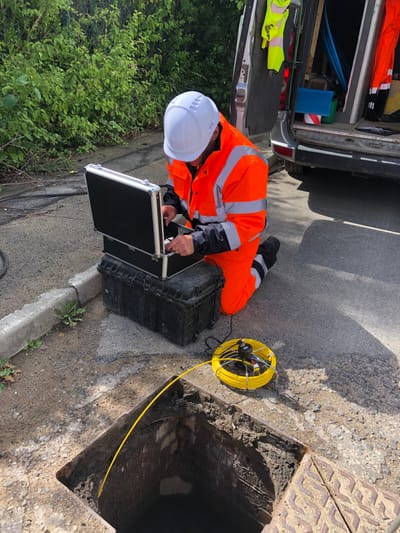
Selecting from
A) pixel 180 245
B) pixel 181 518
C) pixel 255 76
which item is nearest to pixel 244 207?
pixel 180 245

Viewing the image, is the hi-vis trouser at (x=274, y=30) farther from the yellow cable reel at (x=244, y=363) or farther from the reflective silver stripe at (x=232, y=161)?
the yellow cable reel at (x=244, y=363)

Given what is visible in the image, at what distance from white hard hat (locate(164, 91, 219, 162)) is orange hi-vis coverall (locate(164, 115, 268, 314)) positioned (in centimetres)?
17

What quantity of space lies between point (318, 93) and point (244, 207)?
3.34 meters

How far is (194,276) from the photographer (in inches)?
112

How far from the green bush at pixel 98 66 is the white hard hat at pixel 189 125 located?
8.09ft

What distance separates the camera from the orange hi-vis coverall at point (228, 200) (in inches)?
108

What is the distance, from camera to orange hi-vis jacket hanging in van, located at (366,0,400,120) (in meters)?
5.38

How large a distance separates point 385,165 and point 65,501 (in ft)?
13.4

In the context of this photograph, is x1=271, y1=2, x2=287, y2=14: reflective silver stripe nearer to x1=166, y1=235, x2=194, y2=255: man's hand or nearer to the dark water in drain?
x1=166, y1=235, x2=194, y2=255: man's hand

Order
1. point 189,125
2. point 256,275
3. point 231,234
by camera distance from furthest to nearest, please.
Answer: point 256,275, point 231,234, point 189,125

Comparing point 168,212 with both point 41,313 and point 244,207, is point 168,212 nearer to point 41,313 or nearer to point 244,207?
point 244,207

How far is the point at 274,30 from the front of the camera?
4223mm

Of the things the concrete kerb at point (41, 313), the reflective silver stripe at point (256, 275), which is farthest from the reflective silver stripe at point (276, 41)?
the concrete kerb at point (41, 313)

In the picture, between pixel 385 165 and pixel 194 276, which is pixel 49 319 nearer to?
pixel 194 276
